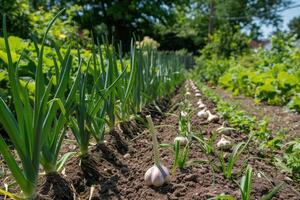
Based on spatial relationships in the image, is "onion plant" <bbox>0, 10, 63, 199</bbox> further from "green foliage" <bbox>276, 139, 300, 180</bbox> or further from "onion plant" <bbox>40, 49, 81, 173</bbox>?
"green foliage" <bbox>276, 139, 300, 180</bbox>

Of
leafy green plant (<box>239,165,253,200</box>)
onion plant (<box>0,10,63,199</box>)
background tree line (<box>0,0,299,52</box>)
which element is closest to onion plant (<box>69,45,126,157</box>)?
onion plant (<box>0,10,63,199</box>)

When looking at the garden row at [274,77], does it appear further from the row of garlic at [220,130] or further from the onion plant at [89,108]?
the onion plant at [89,108]

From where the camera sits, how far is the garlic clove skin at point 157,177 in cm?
125

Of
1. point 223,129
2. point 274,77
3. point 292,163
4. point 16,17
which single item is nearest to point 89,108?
point 223,129

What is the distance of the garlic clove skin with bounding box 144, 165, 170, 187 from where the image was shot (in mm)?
1253

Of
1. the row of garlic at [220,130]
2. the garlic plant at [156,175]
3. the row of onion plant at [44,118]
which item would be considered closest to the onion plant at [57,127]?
the row of onion plant at [44,118]

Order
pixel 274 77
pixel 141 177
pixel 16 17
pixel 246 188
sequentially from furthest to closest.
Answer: pixel 16 17 < pixel 274 77 < pixel 141 177 < pixel 246 188

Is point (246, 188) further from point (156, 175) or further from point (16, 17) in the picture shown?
point (16, 17)

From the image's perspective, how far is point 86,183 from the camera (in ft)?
4.73

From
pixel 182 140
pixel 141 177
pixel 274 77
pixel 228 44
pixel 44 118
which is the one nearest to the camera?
pixel 44 118

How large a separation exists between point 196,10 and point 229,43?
2169 cm

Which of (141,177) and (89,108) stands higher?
(89,108)

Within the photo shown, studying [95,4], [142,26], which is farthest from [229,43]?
[95,4]

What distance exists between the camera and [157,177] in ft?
4.10
